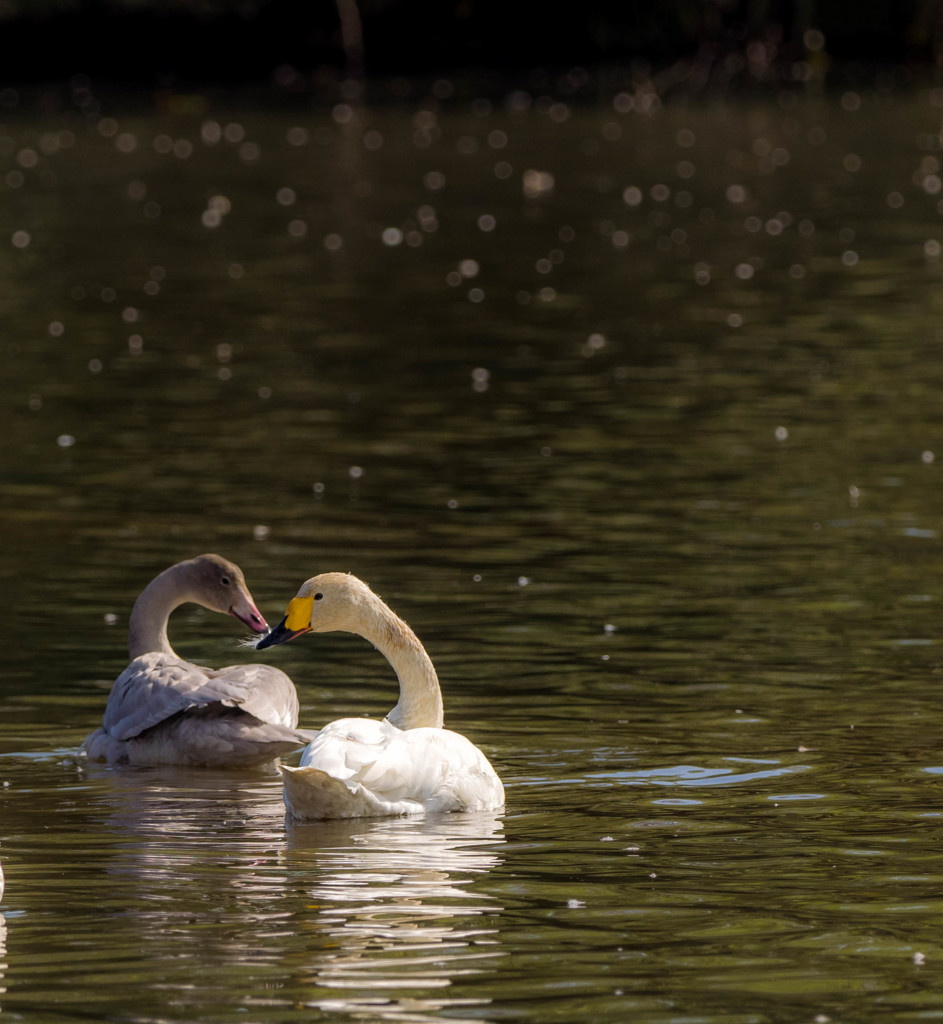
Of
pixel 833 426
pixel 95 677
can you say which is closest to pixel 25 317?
pixel 833 426

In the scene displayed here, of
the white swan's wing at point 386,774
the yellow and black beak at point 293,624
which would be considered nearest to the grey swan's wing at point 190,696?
the yellow and black beak at point 293,624

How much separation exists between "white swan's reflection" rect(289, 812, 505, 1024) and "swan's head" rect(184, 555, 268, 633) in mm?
2554

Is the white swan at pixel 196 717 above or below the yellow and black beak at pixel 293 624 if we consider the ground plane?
below

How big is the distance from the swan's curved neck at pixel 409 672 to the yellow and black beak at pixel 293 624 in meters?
0.25

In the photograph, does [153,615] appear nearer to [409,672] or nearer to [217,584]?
[217,584]

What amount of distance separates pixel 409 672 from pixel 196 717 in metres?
1.19

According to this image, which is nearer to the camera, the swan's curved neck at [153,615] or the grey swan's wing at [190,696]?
the grey swan's wing at [190,696]

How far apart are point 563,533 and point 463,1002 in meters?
7.84

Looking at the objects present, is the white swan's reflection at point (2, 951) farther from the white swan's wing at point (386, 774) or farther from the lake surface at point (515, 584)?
the white swan's wing at point (386, 774)

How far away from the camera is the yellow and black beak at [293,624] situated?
8.68 metres

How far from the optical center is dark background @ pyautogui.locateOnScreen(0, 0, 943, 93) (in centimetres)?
5744

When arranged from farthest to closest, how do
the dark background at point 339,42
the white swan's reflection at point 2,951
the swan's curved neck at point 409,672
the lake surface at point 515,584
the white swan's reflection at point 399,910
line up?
the dark background at point 339,42
the swan's curved neck at point 409,672
the lake surface at point 515,584
the white swan's reflection at point 2,951
the white swan's reflection at point 399,910

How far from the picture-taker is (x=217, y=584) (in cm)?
1038

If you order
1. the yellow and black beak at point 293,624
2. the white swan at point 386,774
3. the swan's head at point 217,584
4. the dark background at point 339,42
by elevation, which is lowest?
the white swan at point 386,774
